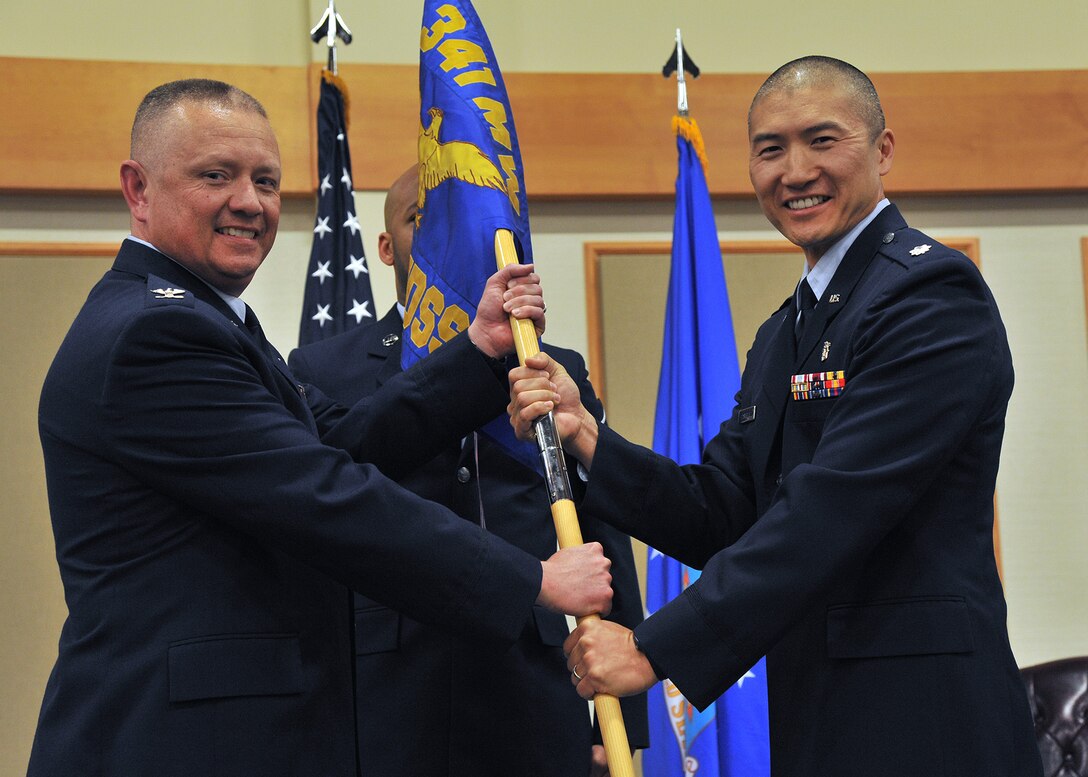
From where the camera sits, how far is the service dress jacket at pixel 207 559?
1.79 meters

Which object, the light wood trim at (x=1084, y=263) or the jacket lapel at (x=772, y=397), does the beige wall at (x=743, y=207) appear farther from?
the jacket lapel at (x=772, y=397)

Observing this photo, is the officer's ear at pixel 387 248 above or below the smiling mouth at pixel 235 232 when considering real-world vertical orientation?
above

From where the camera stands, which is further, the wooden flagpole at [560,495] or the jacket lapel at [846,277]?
the jacket lapel at [846,277]

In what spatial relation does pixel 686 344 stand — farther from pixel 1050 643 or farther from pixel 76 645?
pixel 76 645

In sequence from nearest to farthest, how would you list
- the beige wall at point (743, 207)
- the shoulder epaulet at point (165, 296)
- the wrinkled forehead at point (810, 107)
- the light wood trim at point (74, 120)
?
the shoulder epaulet at point (165, 296) < the wrinkled forehead at point (810, 107) < the light wood trim at point (74, 120) < the beige wall at point (743, 207)

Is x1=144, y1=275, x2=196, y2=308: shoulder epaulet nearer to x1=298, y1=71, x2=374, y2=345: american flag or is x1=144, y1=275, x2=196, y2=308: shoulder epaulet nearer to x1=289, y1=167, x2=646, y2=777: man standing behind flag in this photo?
x1=289, y1=167, x2=646, y2=777: man standing behind flag

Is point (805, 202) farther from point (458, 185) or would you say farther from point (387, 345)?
point (387, 345)

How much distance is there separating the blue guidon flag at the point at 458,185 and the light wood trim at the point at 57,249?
7.19 feet

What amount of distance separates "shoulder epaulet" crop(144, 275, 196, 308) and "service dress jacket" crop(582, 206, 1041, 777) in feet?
2.97

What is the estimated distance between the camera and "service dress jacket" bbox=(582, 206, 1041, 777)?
188cm

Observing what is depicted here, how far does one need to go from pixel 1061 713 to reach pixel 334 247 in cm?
275

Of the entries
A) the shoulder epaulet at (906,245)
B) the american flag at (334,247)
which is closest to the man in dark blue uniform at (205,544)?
the shoulder epaulet at (906,245)

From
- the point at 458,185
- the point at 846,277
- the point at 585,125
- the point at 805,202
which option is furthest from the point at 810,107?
the point at 585,125

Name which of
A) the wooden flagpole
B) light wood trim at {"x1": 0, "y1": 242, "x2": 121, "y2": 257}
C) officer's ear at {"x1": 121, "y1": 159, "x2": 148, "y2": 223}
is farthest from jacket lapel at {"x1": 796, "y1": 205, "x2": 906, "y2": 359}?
light wood trim at {"x1": 0, "y1": 242, "x2": 121, "y2": 257}
